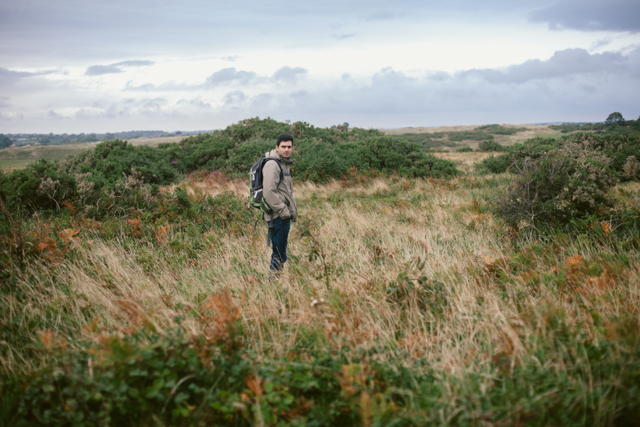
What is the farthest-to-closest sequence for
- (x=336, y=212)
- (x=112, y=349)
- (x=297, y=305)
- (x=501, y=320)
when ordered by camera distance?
(x=336, y=212), (x=297, y=305), (x=501, y=320), (x=112, y=349)

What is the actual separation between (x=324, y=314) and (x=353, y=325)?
29cm

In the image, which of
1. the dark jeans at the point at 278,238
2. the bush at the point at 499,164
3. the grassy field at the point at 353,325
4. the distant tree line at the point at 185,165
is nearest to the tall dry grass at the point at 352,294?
the grassy field at the point at 353,325

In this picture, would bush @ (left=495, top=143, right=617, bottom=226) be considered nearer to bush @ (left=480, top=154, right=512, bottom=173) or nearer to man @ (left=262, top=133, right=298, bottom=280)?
man @ (left=262, top=133, right=298, bottom=280)

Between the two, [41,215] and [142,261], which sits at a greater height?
[41,215]

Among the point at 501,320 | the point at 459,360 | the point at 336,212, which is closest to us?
the point at 459,360

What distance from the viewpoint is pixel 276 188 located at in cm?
465

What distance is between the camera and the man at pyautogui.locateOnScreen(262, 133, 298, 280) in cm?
459

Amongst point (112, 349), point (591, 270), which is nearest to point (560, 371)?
point (591, 270)

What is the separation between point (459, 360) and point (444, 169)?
1236 cm

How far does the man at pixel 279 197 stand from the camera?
4586mm

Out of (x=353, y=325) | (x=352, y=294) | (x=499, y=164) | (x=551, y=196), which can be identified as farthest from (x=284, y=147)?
(x=499, y=164)

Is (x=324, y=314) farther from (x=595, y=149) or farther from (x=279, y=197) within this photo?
(x=595, y=149)

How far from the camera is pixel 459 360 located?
261 centimetres

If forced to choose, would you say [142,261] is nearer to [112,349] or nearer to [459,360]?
[112,349]
